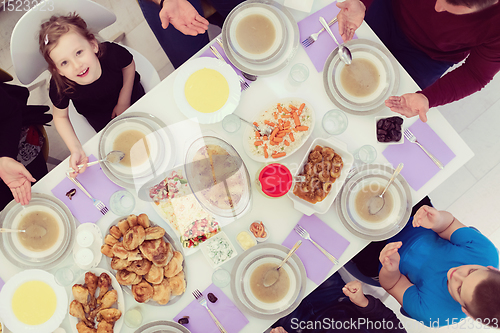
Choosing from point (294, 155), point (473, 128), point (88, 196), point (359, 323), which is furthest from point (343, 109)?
point (473, 128)

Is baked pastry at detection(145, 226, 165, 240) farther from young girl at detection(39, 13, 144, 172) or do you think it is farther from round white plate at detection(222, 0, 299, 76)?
round white plate at detection(222, 0, 299, 76)

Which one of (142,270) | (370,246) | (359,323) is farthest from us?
(370,246)

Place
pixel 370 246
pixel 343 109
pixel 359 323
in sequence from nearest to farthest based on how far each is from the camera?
pixel 343 109
pixel 359 323
pixel 370 246

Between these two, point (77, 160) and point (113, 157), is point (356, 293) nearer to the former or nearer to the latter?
point (113, 157)

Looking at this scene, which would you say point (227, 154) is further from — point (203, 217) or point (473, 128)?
point (473, 128)

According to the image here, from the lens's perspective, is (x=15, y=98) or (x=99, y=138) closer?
(x=99, y=138)

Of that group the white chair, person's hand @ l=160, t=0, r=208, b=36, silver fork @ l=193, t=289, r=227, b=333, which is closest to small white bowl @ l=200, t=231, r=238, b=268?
silver fork @ l=193, t=289, r=227, b=333

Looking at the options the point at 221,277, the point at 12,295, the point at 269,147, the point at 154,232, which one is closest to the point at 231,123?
the point at 269,147

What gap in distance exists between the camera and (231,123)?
1413 mm

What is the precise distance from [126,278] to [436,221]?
1.41 m

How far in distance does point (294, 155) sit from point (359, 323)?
916mm

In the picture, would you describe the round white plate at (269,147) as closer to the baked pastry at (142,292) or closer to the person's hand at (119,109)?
the baked pastry at (142,292)

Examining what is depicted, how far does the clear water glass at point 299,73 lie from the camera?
4.65 ft

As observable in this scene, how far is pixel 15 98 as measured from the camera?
1608 mm
